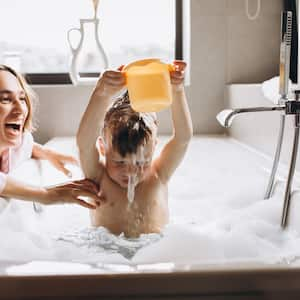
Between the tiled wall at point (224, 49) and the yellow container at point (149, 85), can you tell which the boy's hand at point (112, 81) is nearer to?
the yellow container at point (149, 85)

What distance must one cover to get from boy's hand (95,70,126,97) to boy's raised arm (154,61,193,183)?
117mm

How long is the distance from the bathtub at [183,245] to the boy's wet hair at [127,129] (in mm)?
208

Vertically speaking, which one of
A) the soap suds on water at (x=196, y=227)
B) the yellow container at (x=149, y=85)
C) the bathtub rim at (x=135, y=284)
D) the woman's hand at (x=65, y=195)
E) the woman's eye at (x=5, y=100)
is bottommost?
the soap suds on water at (x=196, y=227)

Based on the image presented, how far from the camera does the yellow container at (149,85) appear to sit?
112cm

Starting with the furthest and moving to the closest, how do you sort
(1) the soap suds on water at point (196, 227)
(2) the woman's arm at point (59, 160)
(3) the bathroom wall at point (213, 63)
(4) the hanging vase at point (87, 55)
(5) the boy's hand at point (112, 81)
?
1. (3) the bathroom wall at point (213, 63)
2. (4) the hanging vase at point (87, 55)
3. (2) the woman's arm at point (59, 160)
4. (5) the boy's hand at point (112, 81)
5. (1) the soap suds on water at point (196, 227)

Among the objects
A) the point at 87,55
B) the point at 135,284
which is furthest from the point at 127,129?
the point at 87,55

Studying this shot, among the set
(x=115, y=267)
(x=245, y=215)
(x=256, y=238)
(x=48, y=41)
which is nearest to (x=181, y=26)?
(x=48, y=41)

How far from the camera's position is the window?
9.52 feet

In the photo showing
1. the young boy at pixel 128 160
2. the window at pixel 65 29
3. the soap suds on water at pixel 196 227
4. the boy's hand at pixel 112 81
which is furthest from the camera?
the window at pixel 65 29

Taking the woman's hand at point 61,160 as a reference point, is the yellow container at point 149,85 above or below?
above

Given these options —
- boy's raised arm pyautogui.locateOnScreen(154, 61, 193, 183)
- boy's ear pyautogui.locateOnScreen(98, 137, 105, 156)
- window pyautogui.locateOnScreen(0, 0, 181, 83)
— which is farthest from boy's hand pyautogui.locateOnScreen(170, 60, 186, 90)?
window pyautogui.locateOnScreen(0, 0, 181, 83)

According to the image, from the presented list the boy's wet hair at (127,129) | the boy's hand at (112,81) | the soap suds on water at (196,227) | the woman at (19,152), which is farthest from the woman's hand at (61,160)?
the boy's hand at (112,81)

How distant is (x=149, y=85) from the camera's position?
1.12 m

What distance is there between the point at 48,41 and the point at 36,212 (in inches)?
62.3
